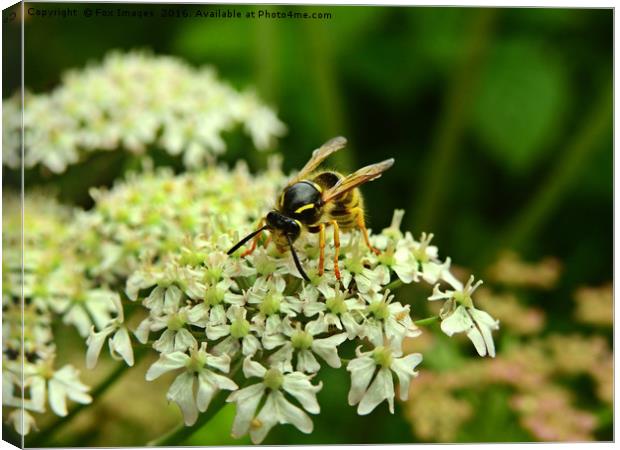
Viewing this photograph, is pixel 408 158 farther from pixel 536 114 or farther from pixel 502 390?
pixel 502 390

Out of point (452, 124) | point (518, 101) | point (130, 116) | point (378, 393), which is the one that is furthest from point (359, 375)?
point (518, 101)

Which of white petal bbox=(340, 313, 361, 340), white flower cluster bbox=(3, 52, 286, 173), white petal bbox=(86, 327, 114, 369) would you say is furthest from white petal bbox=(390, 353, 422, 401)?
white flower cluster bbox=(3, 52, 286, 173)

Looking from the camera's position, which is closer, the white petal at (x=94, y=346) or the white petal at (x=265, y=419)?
the white petal at (x=265, y=419)

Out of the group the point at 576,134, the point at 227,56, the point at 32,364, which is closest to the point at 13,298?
the point at 32,364

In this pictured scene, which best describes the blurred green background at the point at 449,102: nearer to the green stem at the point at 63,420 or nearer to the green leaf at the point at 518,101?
the green leaf at the point at 518,101

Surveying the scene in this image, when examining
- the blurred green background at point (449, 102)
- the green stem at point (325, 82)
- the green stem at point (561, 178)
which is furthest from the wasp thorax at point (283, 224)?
the green stem at point (561, 178)

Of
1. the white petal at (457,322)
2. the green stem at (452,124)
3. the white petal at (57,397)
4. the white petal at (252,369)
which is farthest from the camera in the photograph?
the green stem at (452,124)

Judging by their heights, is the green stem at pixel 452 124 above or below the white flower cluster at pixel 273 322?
above
